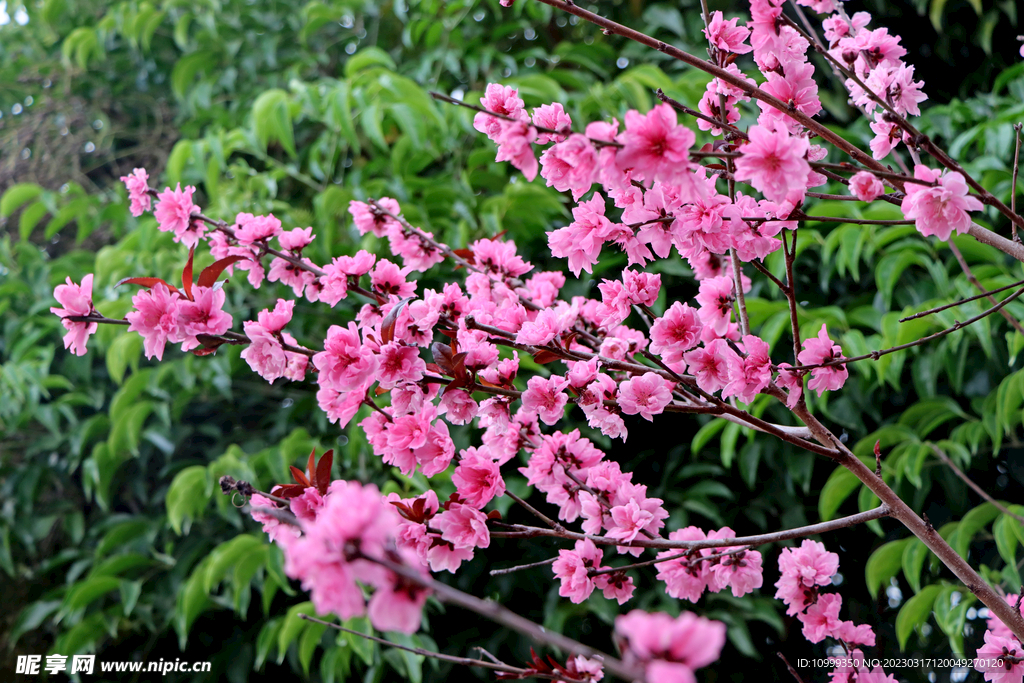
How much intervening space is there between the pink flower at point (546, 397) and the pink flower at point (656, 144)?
0.76 ft

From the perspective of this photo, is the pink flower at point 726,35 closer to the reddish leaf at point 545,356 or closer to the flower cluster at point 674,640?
the reddish leaf at point 545,356

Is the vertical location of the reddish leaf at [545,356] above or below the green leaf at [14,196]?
above

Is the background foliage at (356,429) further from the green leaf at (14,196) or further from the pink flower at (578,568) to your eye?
the pink flower at (578,568)

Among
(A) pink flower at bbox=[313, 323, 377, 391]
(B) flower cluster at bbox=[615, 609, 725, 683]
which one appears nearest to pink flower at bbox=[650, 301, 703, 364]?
(A) pink flower at bbox=[313, 323, 377, 391]

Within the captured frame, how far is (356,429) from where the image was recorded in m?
1.26

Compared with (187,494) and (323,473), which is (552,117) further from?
(187,494)

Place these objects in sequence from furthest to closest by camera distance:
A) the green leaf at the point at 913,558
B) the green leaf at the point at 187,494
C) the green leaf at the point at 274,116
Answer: the green leaf at the point at 274,116 < the green leaf at the point at 187,494 < the green leaf at the point at 913,558

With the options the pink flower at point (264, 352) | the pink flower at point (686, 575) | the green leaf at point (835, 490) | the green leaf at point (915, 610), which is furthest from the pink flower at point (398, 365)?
the green leaf at point (915, 610)

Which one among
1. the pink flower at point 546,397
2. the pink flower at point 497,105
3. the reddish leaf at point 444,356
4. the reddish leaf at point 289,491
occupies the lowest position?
the reddish leaf at point 289,491

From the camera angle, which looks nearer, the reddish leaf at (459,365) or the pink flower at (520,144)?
the pink flower at (520,144)

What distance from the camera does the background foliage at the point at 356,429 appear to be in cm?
113

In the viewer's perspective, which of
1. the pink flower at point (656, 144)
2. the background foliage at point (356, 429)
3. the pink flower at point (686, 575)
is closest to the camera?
the pink flower at point (656, 144)

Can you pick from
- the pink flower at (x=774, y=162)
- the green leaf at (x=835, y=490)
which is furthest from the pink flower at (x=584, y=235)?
the green leaf at (x=835, y=490)

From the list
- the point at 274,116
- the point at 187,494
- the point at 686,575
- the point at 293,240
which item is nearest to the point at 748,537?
the point at 686,575
